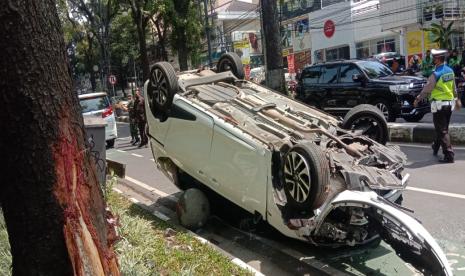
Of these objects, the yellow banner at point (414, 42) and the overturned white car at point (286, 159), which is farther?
the yellow banner at point (414, 42)

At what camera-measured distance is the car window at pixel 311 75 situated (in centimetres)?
1535

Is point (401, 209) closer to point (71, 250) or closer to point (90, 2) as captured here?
point (71, 250)

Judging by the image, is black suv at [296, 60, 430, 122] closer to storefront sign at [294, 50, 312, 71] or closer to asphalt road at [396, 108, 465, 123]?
asphalt road at [396, 108, 465, 123]

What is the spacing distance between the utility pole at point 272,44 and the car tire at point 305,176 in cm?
951

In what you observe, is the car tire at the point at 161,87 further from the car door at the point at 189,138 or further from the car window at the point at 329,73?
the car window at the point at 329,73

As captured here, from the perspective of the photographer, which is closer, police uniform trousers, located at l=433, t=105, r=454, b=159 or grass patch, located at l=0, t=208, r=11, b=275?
grass patch, located at l=0, t=208, r=11, b=275

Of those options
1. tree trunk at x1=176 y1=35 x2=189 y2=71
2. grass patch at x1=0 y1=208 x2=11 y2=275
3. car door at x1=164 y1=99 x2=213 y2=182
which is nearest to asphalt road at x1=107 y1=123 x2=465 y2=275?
car door at x1=164 y1=99 x2=213 y2=182

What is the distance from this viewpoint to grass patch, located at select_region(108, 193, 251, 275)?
4397mm

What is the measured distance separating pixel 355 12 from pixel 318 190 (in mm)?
41901

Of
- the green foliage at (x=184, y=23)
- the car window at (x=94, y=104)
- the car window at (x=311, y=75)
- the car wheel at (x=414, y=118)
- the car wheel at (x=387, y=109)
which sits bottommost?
the car wheel at (x=414, y=118)

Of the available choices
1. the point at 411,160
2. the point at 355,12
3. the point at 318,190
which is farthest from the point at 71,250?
the point at 355,12

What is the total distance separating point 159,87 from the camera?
266 inches

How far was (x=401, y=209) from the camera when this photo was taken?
4246mm

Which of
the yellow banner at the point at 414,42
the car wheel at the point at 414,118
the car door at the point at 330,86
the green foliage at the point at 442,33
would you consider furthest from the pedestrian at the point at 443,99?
the yellow banner at the point at 414,42
